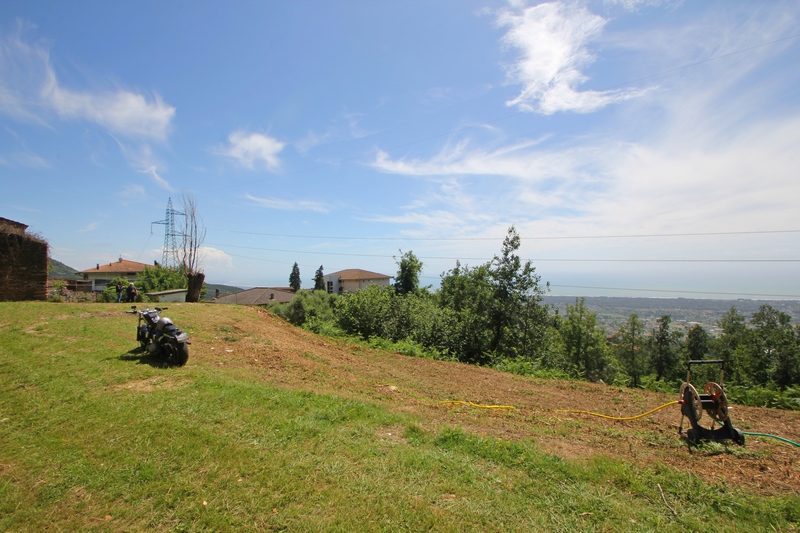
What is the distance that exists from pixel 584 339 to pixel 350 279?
145 ft

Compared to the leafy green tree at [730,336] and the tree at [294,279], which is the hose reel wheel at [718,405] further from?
the tree at [294,279]

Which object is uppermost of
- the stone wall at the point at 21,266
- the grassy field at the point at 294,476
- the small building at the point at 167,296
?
the stone wall at the point at 21,266

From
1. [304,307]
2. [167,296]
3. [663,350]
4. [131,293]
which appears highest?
[131,293]

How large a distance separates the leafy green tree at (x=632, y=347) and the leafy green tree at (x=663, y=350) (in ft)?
4.07

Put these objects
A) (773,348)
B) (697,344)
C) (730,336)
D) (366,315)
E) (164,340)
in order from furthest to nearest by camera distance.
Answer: (697,344) < (730,336) < (773,348) < (366,315) < (164,340)

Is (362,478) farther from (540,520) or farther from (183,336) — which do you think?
(183,336)

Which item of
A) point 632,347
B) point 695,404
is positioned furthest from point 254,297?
point 695,404

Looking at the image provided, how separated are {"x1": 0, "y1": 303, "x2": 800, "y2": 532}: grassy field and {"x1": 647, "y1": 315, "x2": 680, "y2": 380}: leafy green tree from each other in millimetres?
42062

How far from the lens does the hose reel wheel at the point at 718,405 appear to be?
14.4 ft

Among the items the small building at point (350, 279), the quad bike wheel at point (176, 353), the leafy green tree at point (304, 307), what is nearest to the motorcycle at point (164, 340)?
the quad bike wheel at point (176, 353)

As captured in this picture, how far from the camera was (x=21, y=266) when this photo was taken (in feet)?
43.1

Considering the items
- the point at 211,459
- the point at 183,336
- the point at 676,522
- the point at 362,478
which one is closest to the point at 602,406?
the point at 676,522

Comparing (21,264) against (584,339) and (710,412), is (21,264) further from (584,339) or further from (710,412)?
(584,339)

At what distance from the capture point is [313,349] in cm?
1016
